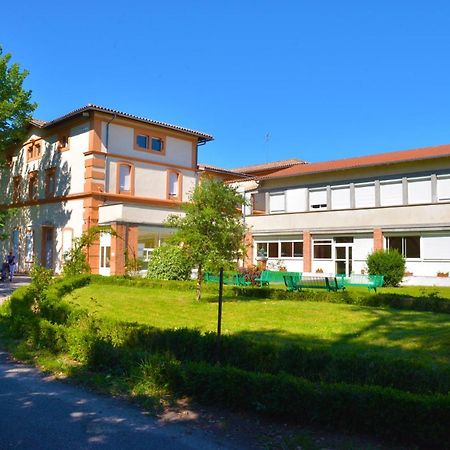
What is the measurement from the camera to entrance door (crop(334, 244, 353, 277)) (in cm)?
3044

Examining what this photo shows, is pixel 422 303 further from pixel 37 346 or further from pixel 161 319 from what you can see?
pixel 37 346

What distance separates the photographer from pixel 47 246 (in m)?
32.0

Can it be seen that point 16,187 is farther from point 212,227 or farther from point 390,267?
point 212,227

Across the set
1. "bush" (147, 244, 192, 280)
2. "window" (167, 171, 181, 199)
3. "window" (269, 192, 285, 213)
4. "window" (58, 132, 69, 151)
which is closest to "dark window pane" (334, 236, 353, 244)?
"window" (269, 192, 285, 213)

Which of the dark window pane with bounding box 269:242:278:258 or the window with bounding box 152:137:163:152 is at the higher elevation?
the window with bounding box 152:137:163:152

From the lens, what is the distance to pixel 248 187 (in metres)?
38.1

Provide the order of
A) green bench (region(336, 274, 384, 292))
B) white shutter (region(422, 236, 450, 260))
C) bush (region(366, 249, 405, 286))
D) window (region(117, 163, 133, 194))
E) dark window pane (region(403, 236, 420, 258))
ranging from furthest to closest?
1. window (region(117, 163, 133, 194))
2. dark window pane (region(403, 236, 420, 258))
3. white shutter (region(422, 236, 450, 260))
4. bush (region(366, 249, 405, 286))
5. green bench (region(336, 274, 384, 292))

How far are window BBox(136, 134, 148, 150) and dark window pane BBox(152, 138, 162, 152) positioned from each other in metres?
0.56

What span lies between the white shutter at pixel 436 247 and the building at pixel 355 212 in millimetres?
50

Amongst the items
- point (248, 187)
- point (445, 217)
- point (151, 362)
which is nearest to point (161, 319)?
point (151, 362)

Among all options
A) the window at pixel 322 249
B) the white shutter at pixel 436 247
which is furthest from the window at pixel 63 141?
the white shutter at pixel 436 247

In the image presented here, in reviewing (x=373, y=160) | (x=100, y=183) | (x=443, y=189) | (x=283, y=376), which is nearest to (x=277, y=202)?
(x=373, y=160)

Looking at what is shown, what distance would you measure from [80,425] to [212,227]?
9592mm

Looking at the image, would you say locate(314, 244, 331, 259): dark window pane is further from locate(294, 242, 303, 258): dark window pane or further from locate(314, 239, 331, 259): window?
locate(294, 242, 303, 258): dark window pane
